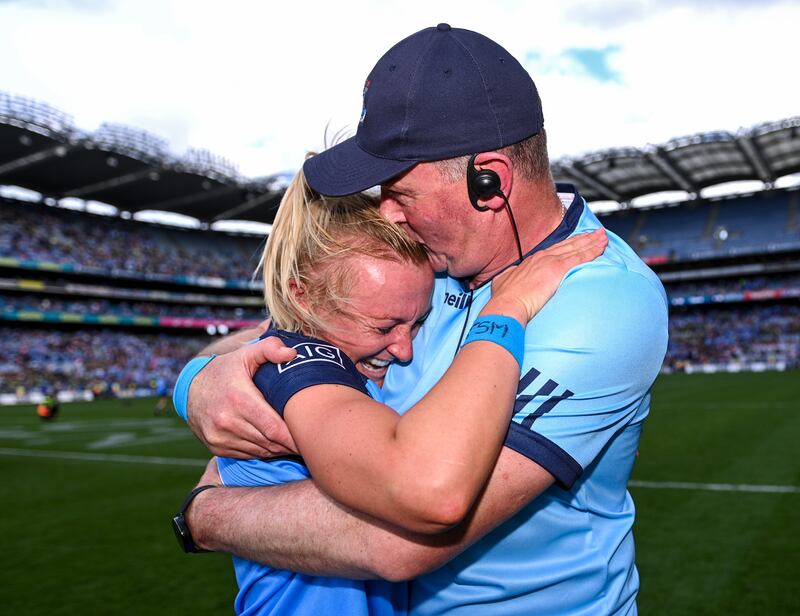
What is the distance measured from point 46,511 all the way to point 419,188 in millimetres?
10178

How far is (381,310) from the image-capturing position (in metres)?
2.03

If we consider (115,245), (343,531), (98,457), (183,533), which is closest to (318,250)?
(343,531)

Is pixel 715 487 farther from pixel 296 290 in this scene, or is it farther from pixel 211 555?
pixel 296 290

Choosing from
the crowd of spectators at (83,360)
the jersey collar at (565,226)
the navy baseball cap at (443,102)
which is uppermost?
the navy baseball cap at (443,102)

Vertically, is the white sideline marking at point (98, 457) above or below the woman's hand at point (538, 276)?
below

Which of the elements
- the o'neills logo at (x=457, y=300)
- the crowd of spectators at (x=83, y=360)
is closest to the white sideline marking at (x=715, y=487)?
the o'neills logo at (x=457, y=300)

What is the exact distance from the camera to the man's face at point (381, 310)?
199cm

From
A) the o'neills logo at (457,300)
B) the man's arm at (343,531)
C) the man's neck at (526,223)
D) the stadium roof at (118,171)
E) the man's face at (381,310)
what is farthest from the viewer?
the stadium roof at (118,171)

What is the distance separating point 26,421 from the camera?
78.5 ft

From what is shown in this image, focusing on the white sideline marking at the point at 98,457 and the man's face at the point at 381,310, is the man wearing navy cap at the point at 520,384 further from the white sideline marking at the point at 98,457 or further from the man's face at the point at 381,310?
the white sideline marking at the point at 98,457

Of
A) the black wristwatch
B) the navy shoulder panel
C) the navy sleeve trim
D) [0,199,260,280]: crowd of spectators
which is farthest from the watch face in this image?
[0,199,260,280]: crowd of spectators

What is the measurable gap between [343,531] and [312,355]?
45cm

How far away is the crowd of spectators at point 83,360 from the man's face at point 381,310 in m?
41.0

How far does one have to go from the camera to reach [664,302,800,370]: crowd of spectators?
4753 cm
